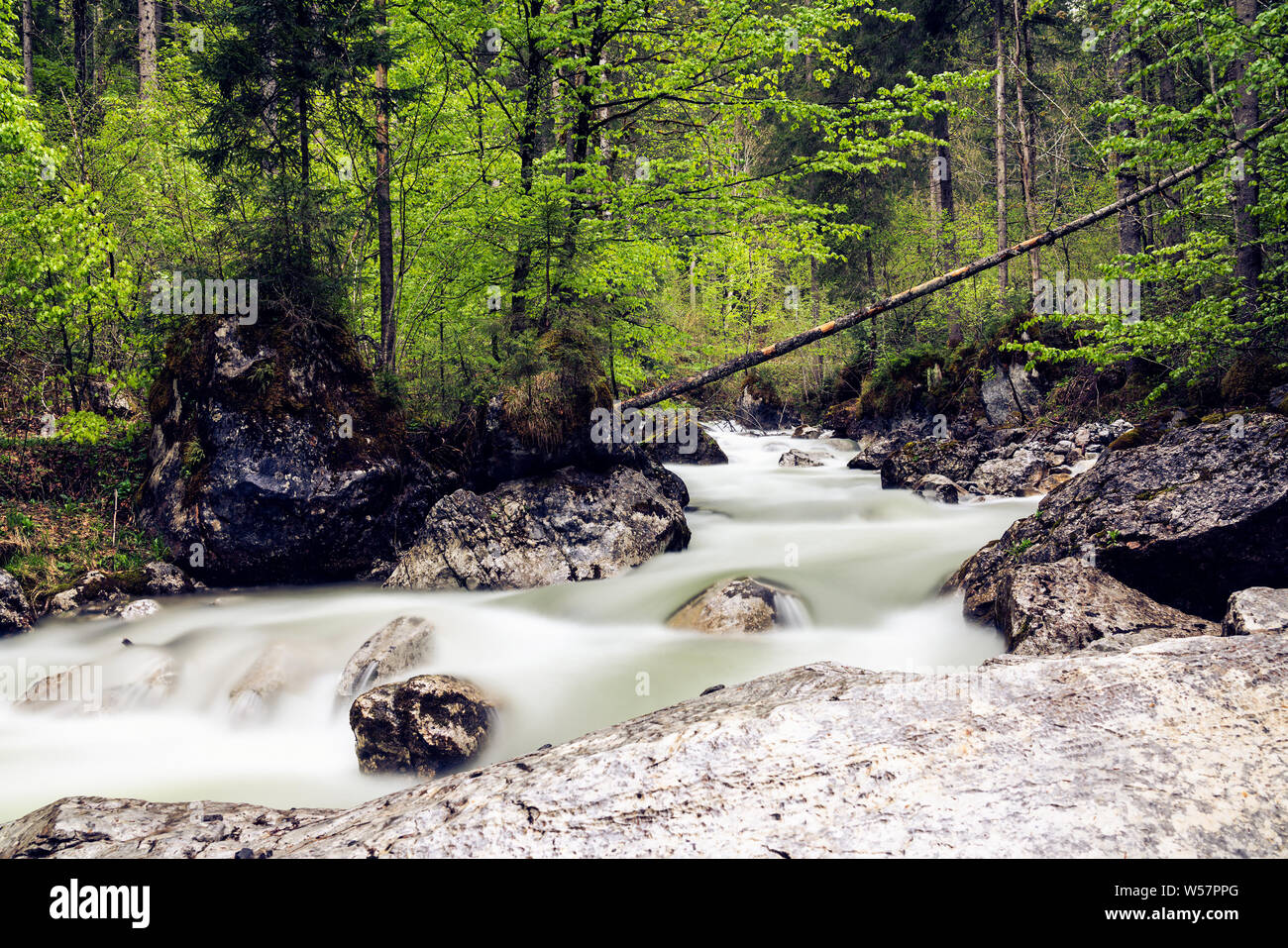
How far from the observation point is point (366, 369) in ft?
34.3

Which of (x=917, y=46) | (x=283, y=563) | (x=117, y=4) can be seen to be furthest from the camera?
(x=117, y=4)

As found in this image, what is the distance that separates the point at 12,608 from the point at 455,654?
17.7 feet

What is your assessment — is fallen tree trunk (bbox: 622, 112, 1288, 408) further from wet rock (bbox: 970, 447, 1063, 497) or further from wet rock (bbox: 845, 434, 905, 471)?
wet rock (bbox: 845, 434, 905, 471)

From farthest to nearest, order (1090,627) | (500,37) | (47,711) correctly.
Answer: (500,37) < (47,711) < (1090,627)

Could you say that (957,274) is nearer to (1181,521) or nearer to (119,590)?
(1181,521)

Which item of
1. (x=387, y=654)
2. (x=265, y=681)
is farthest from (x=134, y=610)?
(x=387, y=654)

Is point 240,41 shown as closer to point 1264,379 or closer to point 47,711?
point 47,711

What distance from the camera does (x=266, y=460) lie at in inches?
360

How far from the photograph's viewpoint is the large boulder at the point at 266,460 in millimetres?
9117

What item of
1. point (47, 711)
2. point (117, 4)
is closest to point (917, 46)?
point (47, 711)

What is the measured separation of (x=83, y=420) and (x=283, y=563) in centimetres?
358

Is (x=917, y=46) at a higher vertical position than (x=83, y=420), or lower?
higher

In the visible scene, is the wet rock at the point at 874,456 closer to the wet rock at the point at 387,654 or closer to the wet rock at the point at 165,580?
the wet rock at the point at 387,654

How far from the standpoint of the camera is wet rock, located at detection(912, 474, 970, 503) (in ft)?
45.5
